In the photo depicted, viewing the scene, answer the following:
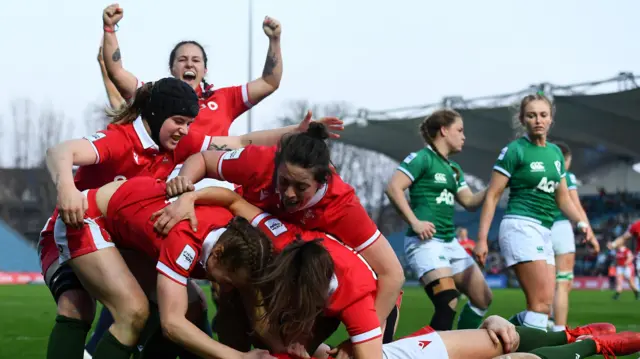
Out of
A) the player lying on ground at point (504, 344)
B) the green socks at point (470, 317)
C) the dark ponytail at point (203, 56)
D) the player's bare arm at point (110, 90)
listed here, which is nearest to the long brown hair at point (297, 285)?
the player lying on ground at point (504, 344)

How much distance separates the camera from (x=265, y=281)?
396 cm

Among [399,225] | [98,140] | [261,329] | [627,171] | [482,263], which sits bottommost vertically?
[399,225]

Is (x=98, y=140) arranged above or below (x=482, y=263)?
above

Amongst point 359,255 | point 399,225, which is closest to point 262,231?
point 359,255

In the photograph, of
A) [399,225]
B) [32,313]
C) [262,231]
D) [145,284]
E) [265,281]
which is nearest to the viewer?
[265,281]

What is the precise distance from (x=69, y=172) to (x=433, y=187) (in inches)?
165

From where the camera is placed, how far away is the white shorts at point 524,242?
7.18 meters

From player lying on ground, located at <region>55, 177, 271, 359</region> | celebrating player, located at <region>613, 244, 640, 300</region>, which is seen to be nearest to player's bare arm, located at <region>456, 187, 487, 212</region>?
player lying on ground, located at <region>55, 177, 271, 359</region>

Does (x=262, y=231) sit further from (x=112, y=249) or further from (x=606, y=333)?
(x=606, y=333)

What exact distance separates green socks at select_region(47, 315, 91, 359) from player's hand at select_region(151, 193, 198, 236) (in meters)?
0.80

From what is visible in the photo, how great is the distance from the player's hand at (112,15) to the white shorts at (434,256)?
322 cm

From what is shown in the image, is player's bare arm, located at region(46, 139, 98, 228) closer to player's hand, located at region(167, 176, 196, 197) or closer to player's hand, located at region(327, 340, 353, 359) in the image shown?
player's hand, located at region(167, 176, 196, 197)

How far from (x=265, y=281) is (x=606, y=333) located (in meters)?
2.32

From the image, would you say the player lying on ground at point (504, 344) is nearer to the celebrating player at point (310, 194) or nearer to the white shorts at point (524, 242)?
the celebrating player at point (310, 194)
